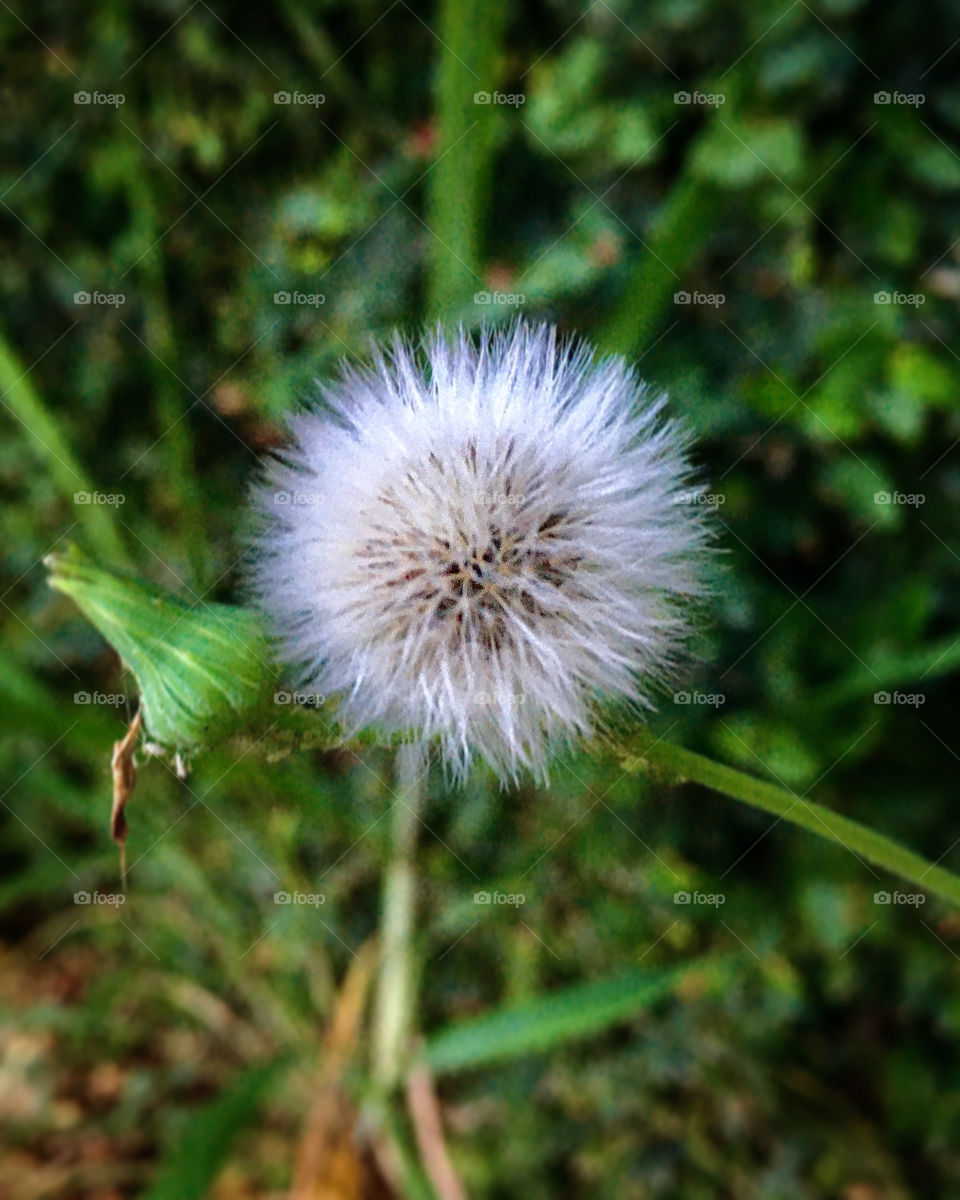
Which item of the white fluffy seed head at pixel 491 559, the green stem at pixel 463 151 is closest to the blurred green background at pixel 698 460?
the green stem at pixel 463 151

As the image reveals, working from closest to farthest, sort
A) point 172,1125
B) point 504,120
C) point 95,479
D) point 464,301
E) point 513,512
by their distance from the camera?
point 513,512
point 464,301
point 504,120
point 95,479
point 172,1125

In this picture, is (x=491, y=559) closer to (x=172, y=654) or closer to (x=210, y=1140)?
(x=172, y=654)

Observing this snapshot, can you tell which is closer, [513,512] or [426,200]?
[513,512]

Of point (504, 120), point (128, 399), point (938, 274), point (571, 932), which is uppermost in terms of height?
point (938, 274)

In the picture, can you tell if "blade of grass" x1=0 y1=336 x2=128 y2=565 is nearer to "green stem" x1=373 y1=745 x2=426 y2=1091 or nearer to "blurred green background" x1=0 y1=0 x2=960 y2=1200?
"blurred green background" x1=0 y1=0 x2=960 y2=1200

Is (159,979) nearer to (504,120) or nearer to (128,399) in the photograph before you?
(128,399)

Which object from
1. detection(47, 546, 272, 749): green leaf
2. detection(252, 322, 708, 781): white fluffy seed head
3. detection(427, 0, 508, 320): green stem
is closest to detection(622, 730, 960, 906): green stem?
detection(252, 322, 708, 781): white fluffy seed head

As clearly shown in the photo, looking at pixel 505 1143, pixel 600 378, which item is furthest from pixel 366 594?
pixel 505 1143

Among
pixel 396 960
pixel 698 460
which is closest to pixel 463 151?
pixel 698 460
